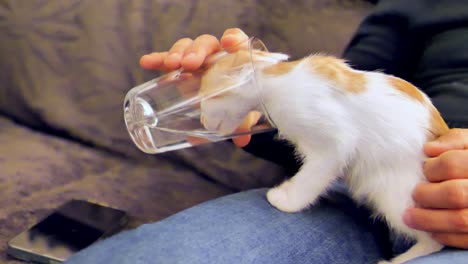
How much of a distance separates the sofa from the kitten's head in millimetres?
396

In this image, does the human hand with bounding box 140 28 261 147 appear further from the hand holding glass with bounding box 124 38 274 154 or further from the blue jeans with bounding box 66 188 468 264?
the blue jeans with bounding box 66 188 468 264

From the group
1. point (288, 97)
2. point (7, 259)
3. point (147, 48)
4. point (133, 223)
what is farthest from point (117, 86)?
point (288, 97)

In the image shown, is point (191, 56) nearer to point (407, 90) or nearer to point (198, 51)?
point (198, 51)

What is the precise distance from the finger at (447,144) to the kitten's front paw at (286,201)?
0.18 metres

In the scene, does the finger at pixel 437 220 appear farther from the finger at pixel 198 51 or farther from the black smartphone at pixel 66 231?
the black smartphone at pixel 66 231

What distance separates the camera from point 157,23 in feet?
3.91

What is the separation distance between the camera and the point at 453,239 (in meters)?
0.63

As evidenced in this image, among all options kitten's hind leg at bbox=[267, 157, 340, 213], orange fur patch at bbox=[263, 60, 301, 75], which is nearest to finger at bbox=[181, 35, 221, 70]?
orange fur patch at bbox=[263, 60, 301, 75]

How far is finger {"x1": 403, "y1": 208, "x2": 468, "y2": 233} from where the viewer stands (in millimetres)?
615

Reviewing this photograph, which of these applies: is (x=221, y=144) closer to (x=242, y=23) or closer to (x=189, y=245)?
(x=242, y=23)

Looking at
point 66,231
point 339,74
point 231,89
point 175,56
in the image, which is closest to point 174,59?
point 175,56

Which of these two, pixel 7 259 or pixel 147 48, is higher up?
pixel 147 48

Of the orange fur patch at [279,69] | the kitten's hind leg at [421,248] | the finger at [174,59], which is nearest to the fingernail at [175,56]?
the finger at [174,59]

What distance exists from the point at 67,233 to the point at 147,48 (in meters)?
0.47
